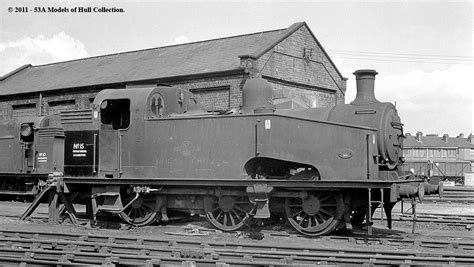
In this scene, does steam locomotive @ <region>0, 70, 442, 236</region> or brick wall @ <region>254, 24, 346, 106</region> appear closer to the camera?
steam locomotive @ <region>0, 70, 442, 236</region>

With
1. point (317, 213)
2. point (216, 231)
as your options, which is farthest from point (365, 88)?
point (216, 231)

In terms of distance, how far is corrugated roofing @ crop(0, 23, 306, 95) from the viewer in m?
24.0

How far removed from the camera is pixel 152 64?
2667cm

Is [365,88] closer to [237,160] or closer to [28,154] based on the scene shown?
[237,160]

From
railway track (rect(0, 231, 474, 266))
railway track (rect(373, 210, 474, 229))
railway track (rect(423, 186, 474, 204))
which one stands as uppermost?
railway track (rect(0, 231, 474, 266))

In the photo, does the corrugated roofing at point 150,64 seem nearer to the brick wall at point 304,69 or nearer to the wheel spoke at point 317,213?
the brick wall at point 304,69

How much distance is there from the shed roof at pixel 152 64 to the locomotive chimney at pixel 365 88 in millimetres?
11405

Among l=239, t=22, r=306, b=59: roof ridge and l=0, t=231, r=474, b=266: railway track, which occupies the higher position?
l=239, t=22, r=306, b=59: roof ridge

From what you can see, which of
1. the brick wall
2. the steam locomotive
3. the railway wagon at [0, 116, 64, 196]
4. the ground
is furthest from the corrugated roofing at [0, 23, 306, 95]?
the ground

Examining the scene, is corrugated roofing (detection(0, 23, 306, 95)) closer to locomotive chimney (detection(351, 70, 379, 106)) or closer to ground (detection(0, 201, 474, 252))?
ground (detection(0, 201, 474, 252))

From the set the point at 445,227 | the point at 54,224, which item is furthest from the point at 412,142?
the point at 54,224

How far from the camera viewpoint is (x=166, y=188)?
36.6 ft

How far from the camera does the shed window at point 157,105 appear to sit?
11.3 m

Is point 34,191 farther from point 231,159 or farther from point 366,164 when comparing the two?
point 366,164
